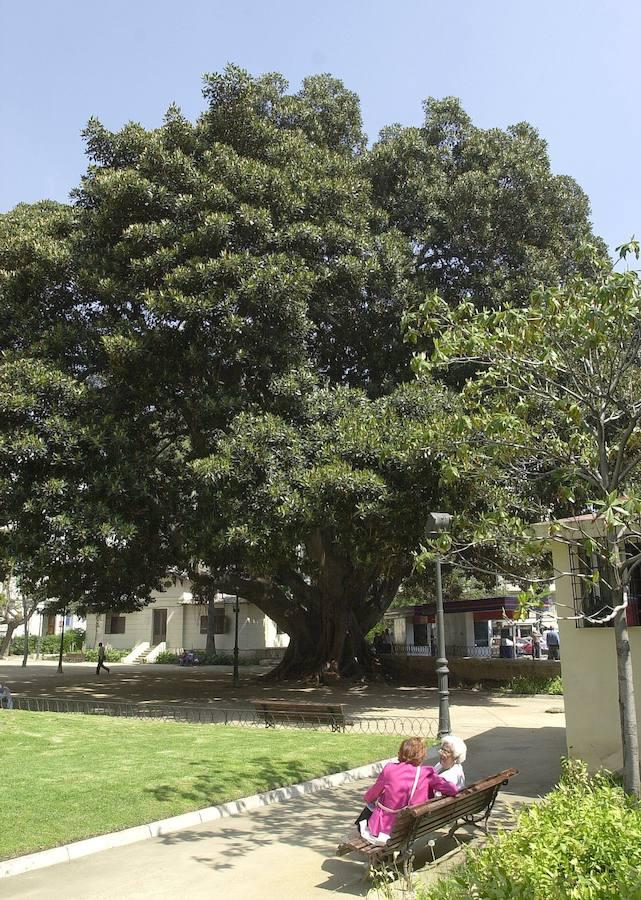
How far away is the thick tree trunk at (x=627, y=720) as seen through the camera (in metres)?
6.59

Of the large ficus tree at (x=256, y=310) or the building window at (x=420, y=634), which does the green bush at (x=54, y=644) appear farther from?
the large ficus tree at (x=256, y=310)

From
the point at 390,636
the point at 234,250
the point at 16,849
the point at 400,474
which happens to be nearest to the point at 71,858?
the point at 16,849

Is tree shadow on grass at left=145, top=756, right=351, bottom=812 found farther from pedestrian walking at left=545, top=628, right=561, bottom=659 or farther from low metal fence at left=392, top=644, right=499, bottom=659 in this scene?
pedestrian walking at left=545, top=628, right=561, bottom=659

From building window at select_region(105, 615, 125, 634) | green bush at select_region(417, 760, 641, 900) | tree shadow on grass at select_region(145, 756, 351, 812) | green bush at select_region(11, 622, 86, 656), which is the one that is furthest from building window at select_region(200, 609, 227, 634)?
green bush at select_region(417, 760, 641, 900)

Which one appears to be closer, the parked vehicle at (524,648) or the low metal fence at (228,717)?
the low metal fence at (228,717)

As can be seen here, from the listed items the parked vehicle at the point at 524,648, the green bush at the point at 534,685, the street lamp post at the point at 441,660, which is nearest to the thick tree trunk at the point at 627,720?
the street lamp post at the point at 441,660

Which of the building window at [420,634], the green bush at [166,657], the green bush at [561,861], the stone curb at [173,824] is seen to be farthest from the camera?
Answer: the green bush at [166,657]

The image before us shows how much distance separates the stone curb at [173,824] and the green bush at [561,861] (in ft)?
11.3

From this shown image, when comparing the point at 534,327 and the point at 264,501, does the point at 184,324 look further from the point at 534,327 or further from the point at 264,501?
the point at 534,327

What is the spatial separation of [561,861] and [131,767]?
653 cm

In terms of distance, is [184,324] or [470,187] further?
[470,187]

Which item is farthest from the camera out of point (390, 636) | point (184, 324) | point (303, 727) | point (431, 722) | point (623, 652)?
point (390, 636)

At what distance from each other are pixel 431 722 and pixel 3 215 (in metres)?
18.5

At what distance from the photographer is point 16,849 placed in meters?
6.34
